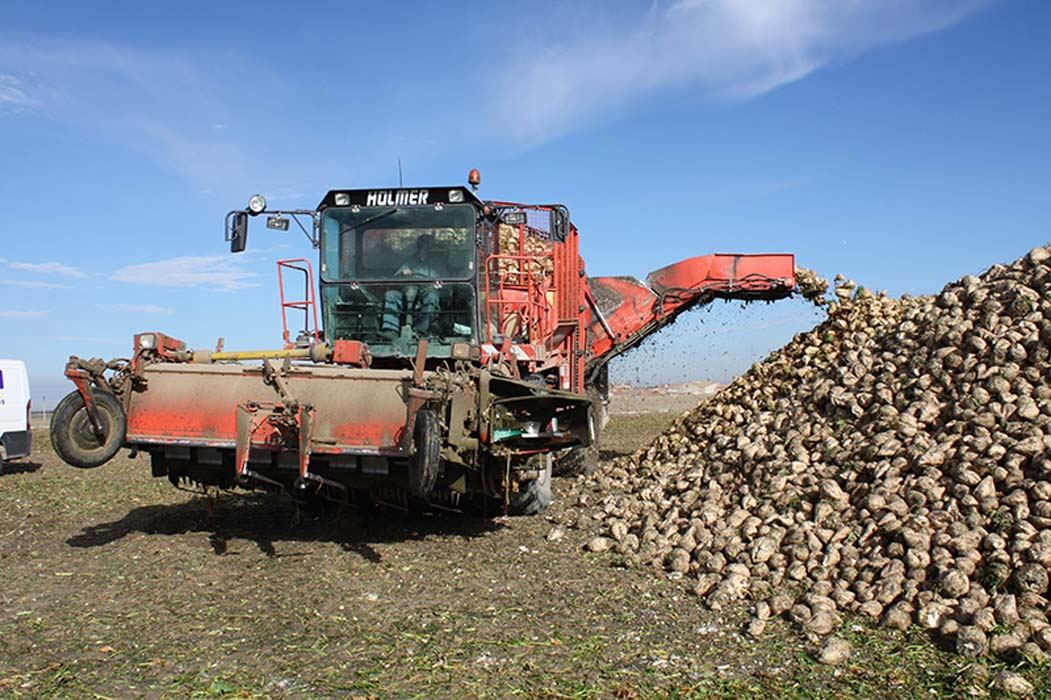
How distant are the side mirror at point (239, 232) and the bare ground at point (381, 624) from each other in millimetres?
2522

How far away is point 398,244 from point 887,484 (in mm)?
4610

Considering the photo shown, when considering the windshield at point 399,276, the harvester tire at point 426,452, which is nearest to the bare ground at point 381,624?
the harvester tire at point 426,452

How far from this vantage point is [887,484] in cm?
636

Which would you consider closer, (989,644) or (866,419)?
(989,644)

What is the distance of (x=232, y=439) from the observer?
21.9ft

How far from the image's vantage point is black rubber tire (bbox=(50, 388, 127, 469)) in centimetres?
646

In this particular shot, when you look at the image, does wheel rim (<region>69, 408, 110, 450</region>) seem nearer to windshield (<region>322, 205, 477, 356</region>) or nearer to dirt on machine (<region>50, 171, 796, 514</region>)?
dirt on machine (<region>50, 171, 796, 514</region>)

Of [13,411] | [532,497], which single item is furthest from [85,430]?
[13,411]

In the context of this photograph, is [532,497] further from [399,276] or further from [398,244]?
[398,244]

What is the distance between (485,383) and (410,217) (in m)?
2.28

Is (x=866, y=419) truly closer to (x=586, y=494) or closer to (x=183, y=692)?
(x=586, y=494)

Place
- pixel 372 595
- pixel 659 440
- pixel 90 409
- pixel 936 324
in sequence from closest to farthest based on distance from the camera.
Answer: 1. pixel 372 595
2. pixel 90 409
3. pixel 936 324
4. pixel 659 440

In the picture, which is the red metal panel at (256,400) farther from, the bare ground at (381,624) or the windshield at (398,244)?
the windshield at (398,244)

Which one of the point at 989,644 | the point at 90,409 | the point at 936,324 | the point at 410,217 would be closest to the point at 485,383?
the point at 410,217
